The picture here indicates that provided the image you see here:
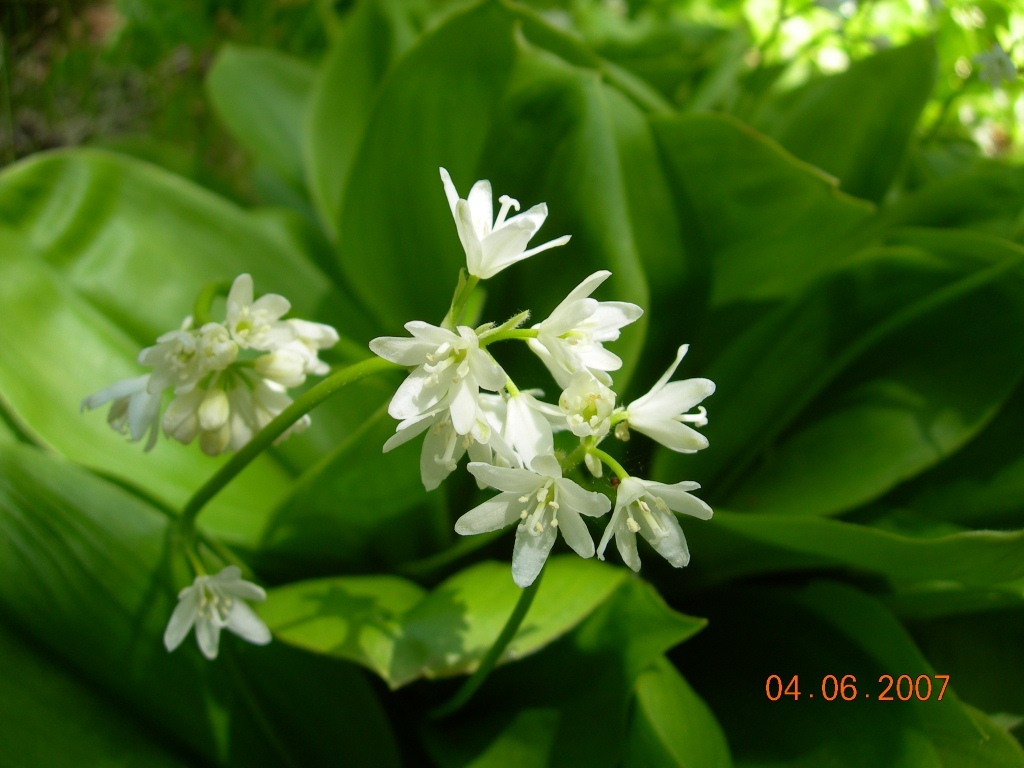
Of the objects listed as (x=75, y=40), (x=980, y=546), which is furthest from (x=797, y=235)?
(x=75, y=40)

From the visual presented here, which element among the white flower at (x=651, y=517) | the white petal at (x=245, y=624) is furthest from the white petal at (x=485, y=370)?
the white petal at (x=245, y=624)

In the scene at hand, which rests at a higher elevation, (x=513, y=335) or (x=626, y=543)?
(x=513, y=335)

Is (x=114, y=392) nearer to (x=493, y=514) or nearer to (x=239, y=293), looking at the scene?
(x=239, y=293)

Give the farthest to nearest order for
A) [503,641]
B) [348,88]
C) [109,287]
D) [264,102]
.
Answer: [264,102] < [348,88] < [109,287] < [503,641]

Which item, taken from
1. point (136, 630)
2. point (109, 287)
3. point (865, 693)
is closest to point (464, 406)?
point (136, 630)

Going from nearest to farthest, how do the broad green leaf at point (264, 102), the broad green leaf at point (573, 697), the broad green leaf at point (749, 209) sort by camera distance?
the broad green leaf at point (573, 697), the broad green leaf at point (749, 209), the broad green leaf at point (264, 102)

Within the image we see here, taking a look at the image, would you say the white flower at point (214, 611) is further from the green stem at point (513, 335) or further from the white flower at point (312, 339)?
the green stem at point (513, 335)
